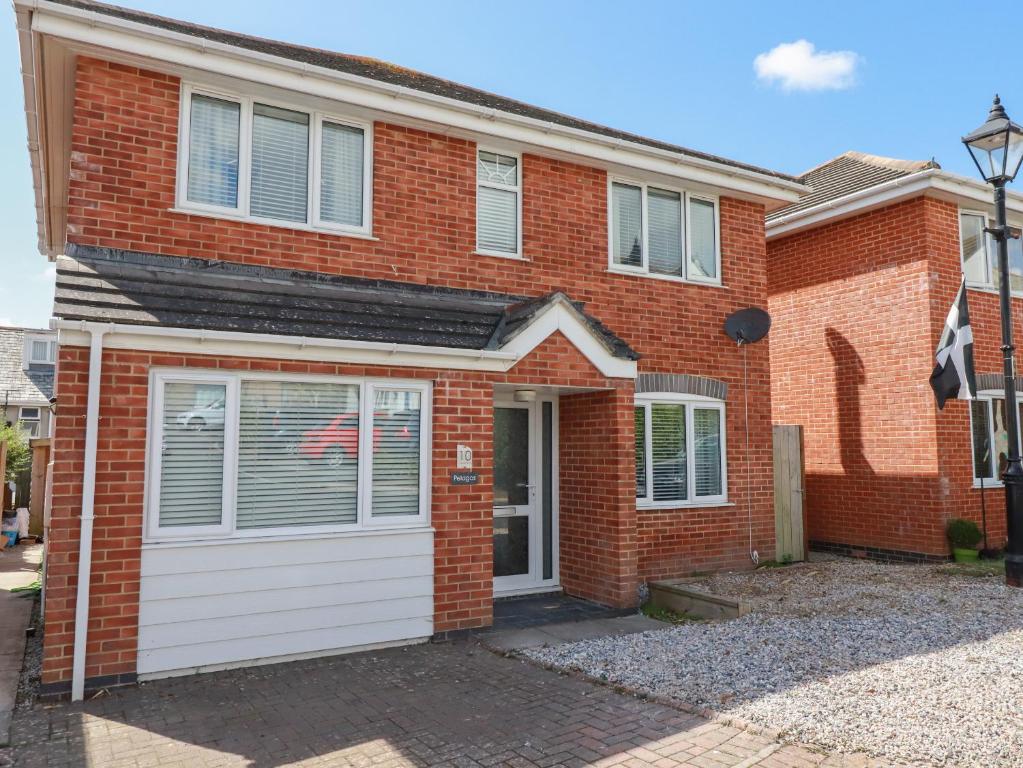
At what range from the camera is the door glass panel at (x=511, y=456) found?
8.45 meters

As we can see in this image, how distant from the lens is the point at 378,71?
8422 millimetres

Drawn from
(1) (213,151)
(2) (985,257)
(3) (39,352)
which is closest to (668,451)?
(1) (213,151)

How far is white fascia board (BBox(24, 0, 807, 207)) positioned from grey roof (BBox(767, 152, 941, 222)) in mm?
1778

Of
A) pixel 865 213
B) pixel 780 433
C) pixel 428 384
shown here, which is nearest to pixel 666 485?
pixel 780 433

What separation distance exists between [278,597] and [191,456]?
1.31 m

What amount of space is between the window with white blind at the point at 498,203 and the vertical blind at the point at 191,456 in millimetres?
3504

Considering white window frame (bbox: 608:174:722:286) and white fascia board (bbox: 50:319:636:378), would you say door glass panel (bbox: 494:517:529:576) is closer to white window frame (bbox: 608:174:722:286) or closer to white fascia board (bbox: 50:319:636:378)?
white fascia board (bbox: 50:319:636:378)

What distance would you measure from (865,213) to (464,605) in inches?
342

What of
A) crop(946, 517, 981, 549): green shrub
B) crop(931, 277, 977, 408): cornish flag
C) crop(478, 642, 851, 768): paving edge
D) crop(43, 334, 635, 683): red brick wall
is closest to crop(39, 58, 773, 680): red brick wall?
crop(43, 334, 635, 683): red brick wall

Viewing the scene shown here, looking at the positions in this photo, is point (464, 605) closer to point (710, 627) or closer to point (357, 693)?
point (357, 693)

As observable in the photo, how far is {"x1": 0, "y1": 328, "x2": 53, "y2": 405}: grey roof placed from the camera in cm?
2720

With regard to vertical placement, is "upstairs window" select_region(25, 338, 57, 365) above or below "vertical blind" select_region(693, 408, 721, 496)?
above

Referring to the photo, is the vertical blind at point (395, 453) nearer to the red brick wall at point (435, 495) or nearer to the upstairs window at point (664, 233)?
the red brick wall at point (435, 495)

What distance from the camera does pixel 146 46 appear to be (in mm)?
6305
